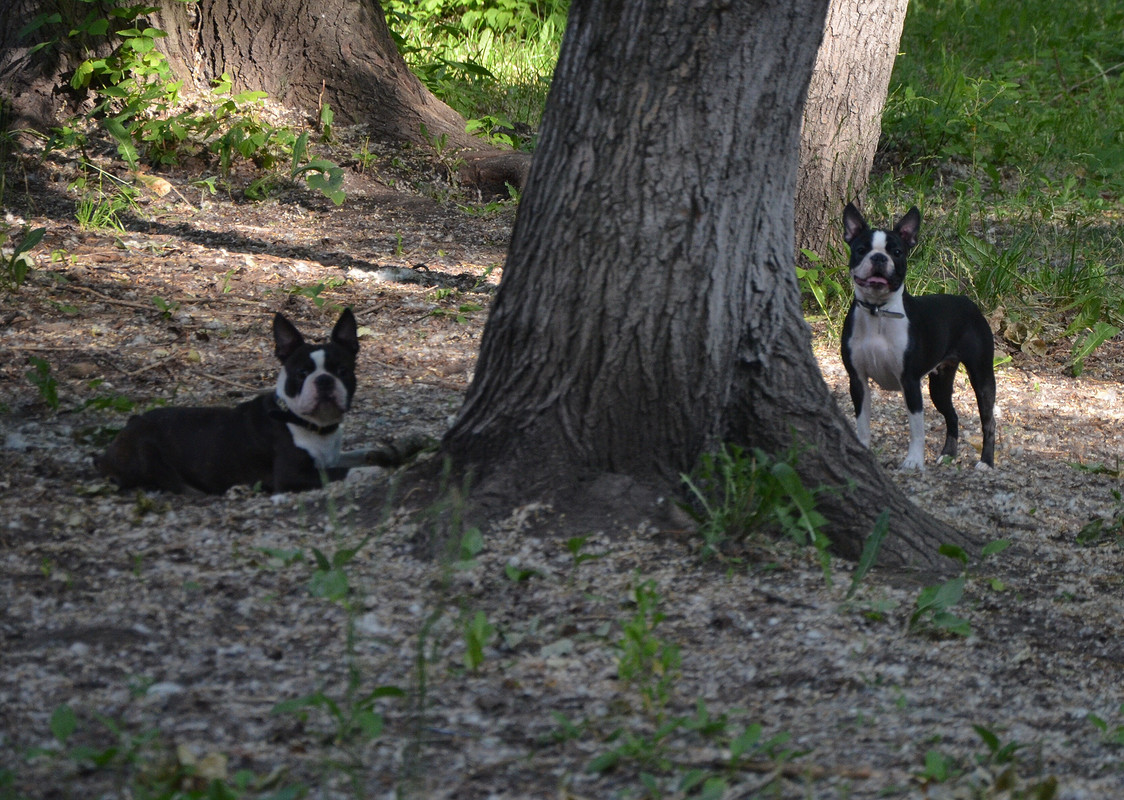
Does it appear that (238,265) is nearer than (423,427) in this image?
No

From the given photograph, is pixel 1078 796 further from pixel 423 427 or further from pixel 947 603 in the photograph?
pixel 423 427

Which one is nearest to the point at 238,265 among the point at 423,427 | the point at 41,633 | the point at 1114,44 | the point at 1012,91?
the point at 423,427

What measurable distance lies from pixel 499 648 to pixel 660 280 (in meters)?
1.24

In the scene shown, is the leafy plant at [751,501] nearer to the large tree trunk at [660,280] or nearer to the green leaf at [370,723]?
the large tree trunk at [660,280]

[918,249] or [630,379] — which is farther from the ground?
[918,249]

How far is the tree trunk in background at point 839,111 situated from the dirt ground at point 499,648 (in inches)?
94.7

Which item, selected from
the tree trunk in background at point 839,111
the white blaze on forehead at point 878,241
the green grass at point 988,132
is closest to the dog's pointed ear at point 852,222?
the white blaze on forehead at point 878,241

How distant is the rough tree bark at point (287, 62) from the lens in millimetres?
8008

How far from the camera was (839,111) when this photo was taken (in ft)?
23.2

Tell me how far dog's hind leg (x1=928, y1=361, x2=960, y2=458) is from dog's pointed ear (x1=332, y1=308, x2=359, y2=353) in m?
2.87

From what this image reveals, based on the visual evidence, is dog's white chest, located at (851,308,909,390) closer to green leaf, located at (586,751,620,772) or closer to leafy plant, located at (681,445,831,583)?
leafy plant, located at (681,445,831,583)

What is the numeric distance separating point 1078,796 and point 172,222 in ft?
21.8

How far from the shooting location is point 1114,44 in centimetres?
1330

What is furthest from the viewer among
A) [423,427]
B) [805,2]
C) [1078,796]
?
[423,427]
